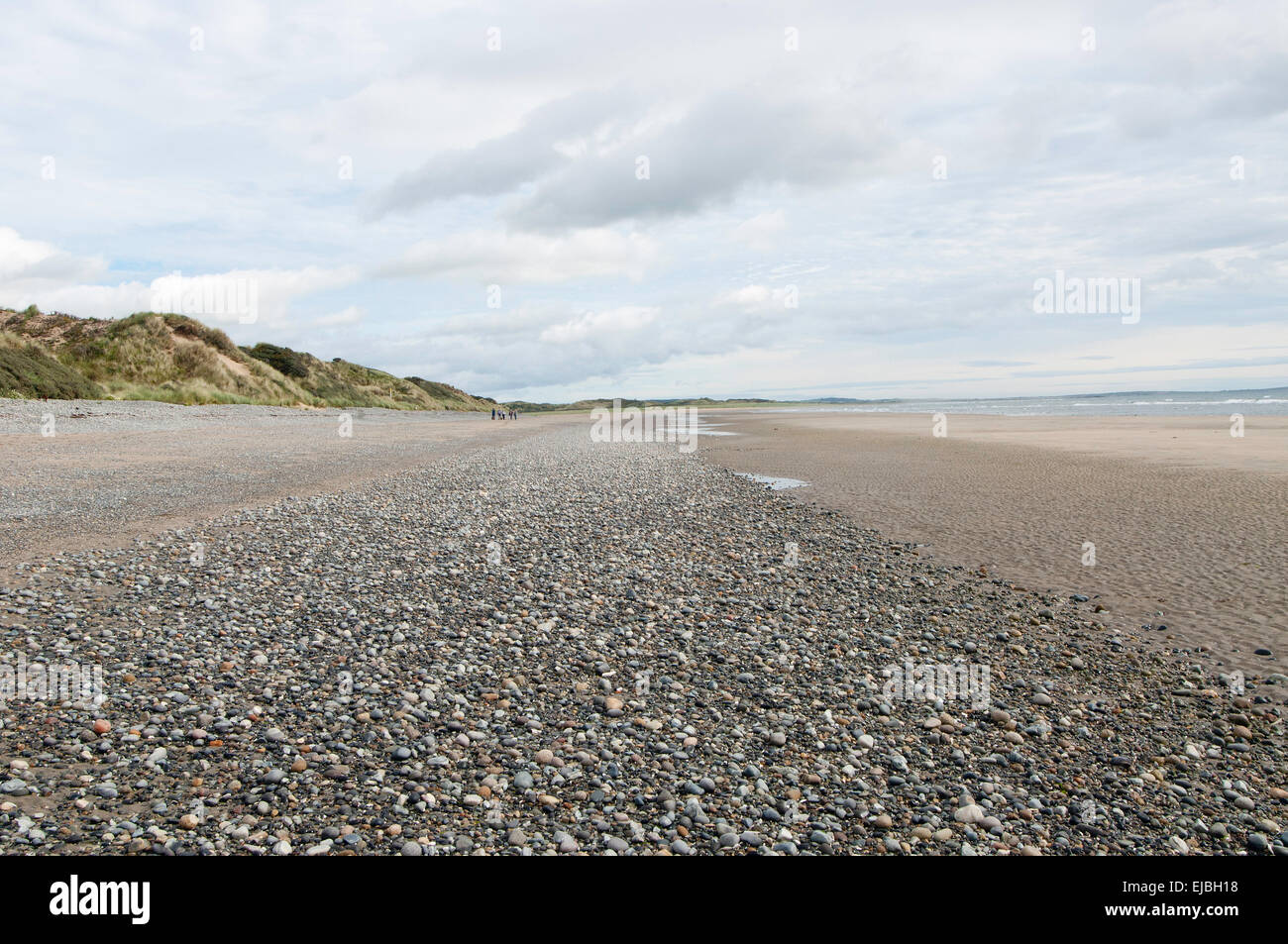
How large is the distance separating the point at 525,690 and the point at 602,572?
4.29m

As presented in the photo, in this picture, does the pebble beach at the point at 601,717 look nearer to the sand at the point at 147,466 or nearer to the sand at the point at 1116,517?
the sand at the point at 1116,517

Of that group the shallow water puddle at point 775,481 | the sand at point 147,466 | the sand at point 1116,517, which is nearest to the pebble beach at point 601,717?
the sand at point 1116,517

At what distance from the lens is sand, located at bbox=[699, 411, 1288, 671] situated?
9039mm

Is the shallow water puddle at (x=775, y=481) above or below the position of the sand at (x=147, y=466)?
below

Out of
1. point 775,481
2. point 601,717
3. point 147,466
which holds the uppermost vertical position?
point 147,466

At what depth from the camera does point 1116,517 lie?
1483cm

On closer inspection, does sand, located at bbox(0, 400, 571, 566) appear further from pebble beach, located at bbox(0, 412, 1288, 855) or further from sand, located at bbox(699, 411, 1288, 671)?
sand, located at bbox(699, 411, 1288, 671)

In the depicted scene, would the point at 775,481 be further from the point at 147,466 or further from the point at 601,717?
the point at 147,466

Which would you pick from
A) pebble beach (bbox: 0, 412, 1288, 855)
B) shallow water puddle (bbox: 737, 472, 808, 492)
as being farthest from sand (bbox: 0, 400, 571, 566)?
shallow water puddle (bbox: 737, 472, 808, 492)

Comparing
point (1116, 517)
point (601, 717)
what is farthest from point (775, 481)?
point (601, 717)

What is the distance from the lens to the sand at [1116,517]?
9.04 meters
